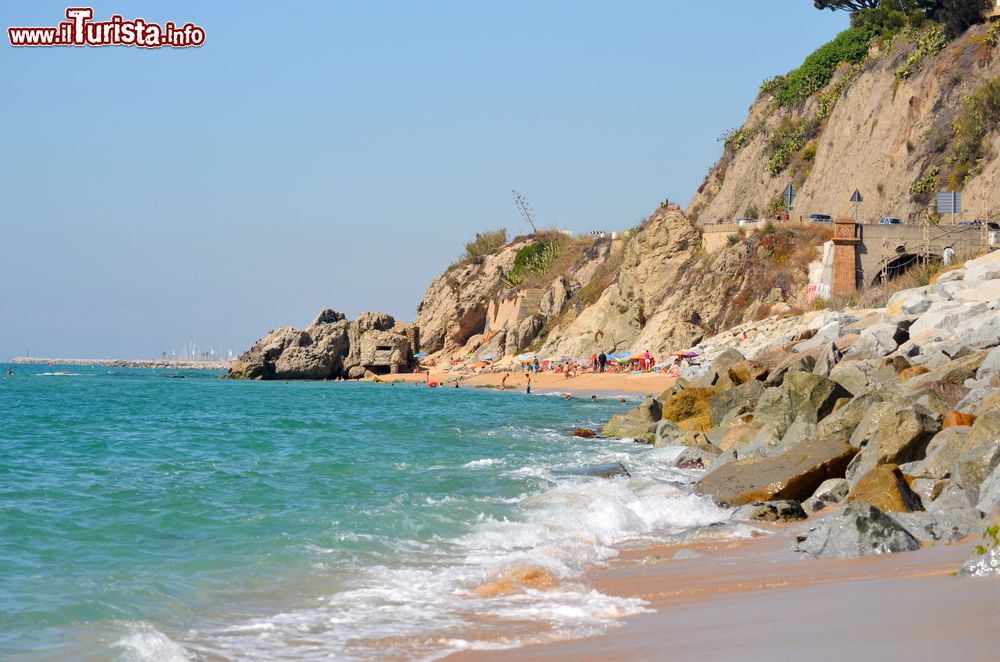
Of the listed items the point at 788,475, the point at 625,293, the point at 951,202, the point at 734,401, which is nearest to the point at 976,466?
the point at 788,475

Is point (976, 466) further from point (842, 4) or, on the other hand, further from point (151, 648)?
point (842, 4)

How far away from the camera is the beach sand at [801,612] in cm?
533

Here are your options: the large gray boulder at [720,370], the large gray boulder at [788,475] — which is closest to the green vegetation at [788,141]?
the large gray boulder at [720,370]

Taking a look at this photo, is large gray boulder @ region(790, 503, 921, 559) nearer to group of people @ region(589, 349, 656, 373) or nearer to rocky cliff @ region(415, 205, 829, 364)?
rocky cliff @ region(415, 205, 829, 364)

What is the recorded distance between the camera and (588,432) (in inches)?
1023

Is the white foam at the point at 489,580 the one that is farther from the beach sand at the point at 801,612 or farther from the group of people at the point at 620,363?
the group of people at the point at 620,363

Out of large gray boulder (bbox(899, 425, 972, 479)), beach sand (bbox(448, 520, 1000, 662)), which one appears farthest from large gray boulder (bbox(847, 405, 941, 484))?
beach sand (bbox(448, 520, 1000, 662))

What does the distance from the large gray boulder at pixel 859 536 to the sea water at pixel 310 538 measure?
71.8 inches

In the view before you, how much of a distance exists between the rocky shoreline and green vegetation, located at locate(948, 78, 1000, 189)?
63.4 ft

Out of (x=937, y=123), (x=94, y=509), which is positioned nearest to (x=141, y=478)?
(x=94, y=509)

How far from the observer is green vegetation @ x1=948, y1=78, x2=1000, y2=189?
46.4 m

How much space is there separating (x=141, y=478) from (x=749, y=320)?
36.6 m

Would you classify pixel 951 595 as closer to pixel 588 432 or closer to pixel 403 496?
pixel 403 496

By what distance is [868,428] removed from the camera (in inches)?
566
